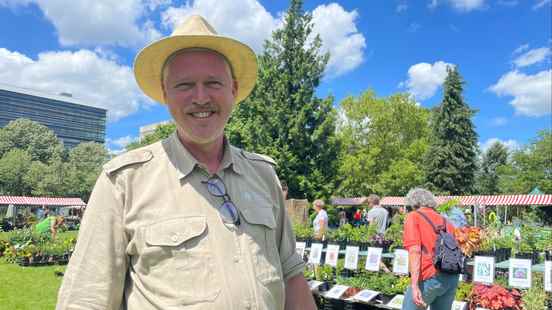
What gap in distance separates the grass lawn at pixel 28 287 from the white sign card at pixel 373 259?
17.5 ft

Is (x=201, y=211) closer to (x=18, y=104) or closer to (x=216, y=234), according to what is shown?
(x=216, y=234)

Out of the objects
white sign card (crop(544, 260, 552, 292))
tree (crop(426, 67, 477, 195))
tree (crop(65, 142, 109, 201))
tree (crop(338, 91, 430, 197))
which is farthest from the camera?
tree (crop(65, 142, 109, 201))

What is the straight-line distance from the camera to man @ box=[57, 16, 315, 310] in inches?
54.3

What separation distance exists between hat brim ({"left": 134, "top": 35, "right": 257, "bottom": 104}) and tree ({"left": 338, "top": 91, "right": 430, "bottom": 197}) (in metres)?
33.1

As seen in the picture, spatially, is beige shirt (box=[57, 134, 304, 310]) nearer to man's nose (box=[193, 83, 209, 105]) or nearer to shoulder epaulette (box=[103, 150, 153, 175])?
shoulder epaulette (box=[103, 150, 153, 175])

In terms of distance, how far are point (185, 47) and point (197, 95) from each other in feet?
0.73

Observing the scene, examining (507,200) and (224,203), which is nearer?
(224,203)

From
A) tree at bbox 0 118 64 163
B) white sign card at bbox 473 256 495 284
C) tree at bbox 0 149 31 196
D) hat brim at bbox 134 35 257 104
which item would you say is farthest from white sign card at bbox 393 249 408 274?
tree at bbox 0 118 64 163

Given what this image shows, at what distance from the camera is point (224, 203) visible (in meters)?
1.57

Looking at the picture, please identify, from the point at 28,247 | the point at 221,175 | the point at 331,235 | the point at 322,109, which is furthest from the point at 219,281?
the point at 322,109

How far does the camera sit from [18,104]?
381ft

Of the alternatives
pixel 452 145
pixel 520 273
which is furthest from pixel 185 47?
pixel 452 145

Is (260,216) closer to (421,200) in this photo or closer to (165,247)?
(165,247)

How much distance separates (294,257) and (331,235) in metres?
7.60
